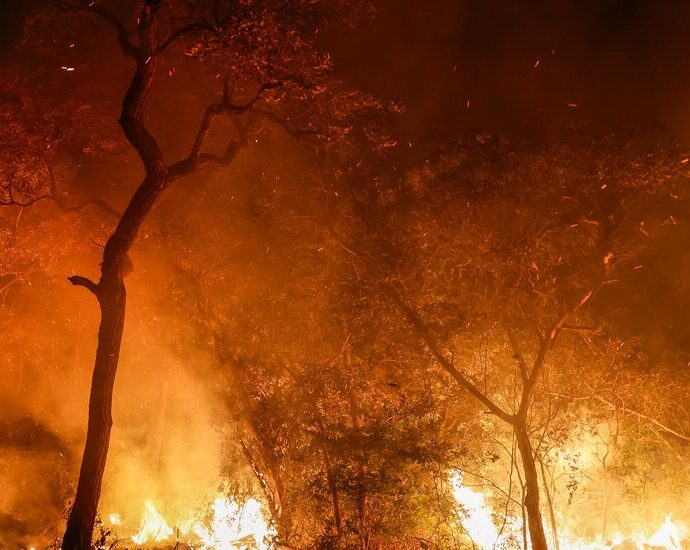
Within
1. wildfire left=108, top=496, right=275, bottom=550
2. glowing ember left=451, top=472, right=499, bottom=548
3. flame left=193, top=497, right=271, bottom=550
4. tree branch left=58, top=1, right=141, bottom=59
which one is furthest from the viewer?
wildfire left=108, top=496, right=275, bottom=550

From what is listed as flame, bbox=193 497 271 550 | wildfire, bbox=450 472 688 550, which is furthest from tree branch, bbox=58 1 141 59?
flame, bbox=193 497 271 550

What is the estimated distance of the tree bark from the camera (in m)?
8.30

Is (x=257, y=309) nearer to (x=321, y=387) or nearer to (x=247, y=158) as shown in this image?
(x=321, y=387)

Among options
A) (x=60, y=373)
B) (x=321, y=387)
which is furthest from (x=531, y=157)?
(x=60, y=373)

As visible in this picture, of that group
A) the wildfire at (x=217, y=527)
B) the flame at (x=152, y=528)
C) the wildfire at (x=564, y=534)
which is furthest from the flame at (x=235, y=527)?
the wildfire at (x=564, y=534)

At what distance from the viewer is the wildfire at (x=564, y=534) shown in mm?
14734

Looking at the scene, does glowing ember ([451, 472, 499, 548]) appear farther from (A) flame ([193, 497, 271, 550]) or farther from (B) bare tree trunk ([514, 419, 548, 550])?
(A) flame ([193, 497, 271, 550])

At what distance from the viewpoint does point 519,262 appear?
10.6 meters

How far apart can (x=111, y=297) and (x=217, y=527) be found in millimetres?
11451

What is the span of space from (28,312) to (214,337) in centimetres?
761

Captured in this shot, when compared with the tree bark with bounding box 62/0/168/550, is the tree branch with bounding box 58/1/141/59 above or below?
above

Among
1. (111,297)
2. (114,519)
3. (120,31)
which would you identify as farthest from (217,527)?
(120,31)

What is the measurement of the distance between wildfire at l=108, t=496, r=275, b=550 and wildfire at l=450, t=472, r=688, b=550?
4.89m

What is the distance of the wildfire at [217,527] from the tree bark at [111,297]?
303 inches
